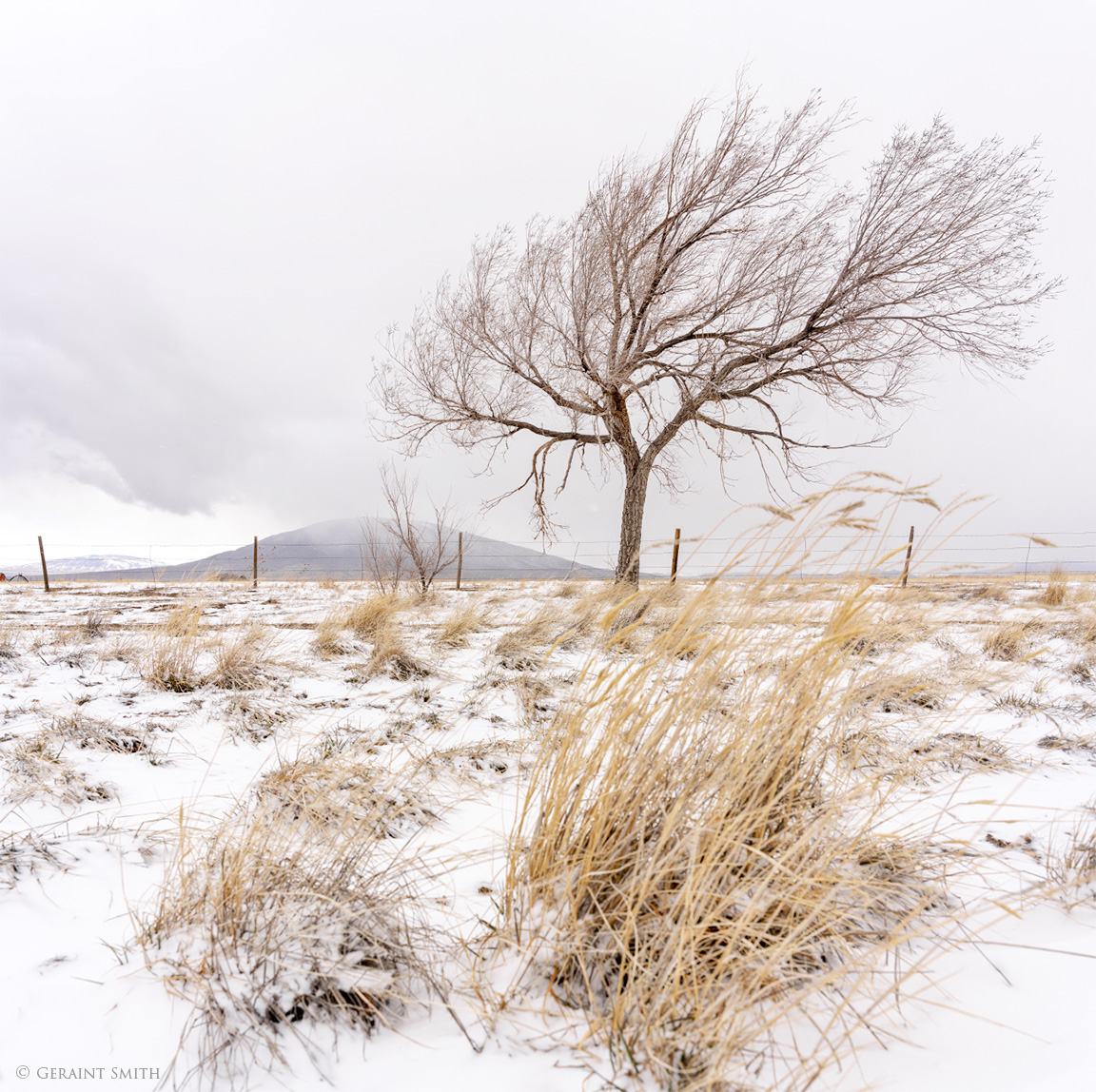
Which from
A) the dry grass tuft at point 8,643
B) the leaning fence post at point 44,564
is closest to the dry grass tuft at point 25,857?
the dry grass tuft at point 8,643

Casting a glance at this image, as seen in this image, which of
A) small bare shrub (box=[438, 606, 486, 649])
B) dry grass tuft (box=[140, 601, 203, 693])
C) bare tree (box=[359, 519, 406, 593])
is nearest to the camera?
dry grass tuft (box=[140, 601, 203, 693])

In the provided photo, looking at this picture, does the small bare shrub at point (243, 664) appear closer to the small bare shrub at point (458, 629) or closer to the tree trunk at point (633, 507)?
the small bare shrub at point (458, 629)

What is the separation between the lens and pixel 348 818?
140cm

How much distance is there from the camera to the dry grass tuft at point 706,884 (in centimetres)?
91

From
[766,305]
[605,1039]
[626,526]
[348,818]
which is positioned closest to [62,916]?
[348,818]

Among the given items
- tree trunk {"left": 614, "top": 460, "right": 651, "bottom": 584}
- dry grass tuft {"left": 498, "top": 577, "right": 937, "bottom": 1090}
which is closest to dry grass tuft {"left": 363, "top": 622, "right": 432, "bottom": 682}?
dry grass tuft {"left": 498, "top": 577, "right": 937, "bottom": 1090}

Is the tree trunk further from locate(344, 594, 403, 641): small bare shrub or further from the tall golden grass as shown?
the tall golden grass

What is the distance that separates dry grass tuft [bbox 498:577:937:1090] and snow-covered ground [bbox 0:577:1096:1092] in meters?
0.11

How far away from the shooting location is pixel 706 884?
3.39 feet

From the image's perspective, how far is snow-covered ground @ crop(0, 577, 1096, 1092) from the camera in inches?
36.5

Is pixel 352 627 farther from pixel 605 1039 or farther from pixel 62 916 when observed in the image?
pixel 605 1039

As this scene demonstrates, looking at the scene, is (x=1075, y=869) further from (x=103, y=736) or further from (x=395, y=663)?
(x=103, y=736)

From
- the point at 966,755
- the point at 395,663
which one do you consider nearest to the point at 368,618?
the point at 395,663

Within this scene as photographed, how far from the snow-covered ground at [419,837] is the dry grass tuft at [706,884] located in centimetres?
11
